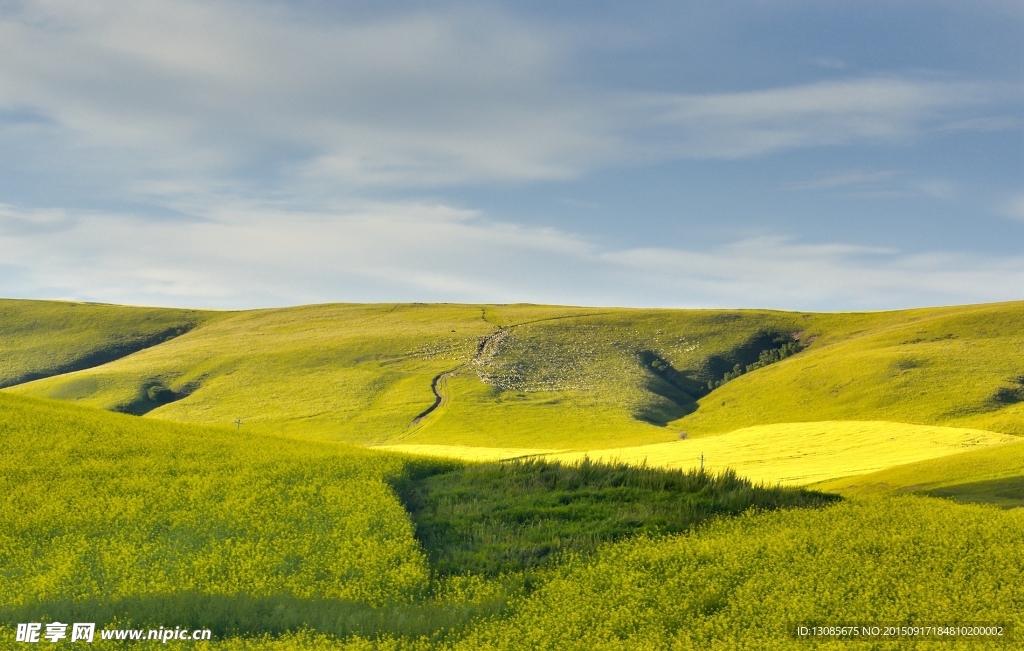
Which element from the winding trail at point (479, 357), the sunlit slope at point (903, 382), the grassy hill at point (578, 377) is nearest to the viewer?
the sunlit slope at point (903, 382)

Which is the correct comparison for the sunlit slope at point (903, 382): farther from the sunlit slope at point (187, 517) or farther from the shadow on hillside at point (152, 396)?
the shadow on hillside at point (152, 396)

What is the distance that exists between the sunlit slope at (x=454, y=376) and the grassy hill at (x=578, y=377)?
0.45 m

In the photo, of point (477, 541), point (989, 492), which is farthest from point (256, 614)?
point (989, 492)

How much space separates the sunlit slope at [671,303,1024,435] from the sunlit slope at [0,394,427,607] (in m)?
78.6

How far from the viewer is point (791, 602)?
17625mm

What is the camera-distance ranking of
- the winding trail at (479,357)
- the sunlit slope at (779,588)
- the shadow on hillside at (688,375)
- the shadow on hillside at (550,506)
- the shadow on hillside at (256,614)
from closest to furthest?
the sunlit slope at (779,588) < the shadow on hillside at (256,614) < the shadow on hillside at (550,506) < the winding trail at (479,357) < the shadow on hillside at (688,375)

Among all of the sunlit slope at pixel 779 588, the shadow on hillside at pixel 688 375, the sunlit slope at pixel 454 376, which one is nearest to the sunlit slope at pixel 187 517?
the sunlit slope at pixel 779 588

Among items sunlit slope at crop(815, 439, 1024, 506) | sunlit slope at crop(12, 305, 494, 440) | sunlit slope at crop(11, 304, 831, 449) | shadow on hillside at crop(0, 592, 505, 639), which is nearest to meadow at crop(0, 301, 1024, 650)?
shadow on hillside at crop(0, 592, 505, 639)

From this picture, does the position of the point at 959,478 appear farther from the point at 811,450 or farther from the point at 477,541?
the point at 811,450

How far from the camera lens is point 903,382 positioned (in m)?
120

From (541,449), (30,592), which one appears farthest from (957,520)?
(541,449)

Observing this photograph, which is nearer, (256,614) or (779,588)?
(256,614)

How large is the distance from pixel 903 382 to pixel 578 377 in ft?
173

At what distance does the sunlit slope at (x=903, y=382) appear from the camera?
106062mm
